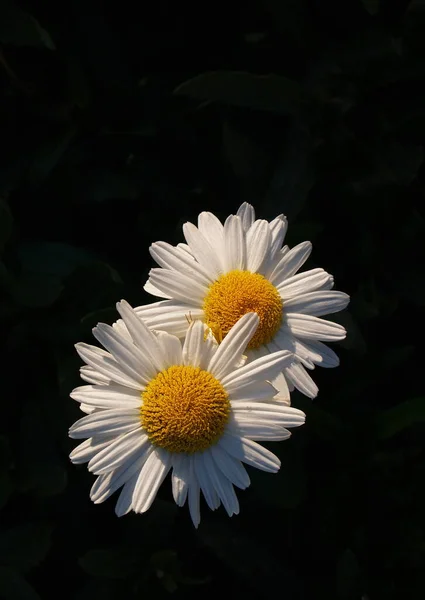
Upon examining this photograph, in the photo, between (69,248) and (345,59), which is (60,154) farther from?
(345,59)

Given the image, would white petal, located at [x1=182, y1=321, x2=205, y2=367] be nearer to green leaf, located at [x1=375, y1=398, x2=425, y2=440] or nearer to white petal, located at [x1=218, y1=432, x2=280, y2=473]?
white petal, located at [x1=218, y1=432, x2=280, y2=473]

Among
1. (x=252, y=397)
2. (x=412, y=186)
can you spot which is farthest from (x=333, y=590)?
(x=412, y=186)

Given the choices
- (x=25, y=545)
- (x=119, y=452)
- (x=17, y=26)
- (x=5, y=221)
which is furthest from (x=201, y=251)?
(x=25, y=545)

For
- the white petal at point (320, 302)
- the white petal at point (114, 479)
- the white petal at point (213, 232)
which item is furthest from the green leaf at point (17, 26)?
the white petal at point (114, 479)

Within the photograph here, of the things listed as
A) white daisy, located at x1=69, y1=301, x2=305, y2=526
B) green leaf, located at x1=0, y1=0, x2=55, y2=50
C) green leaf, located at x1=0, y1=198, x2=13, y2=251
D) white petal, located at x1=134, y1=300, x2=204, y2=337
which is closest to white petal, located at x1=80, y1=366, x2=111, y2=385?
white daisy, located at x1=69, y1=301, x2=305, y2=526

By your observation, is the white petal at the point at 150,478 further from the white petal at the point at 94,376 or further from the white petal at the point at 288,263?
the white petal at the point at 288,263

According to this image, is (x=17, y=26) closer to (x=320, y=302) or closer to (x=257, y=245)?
(x=257, y=245)
